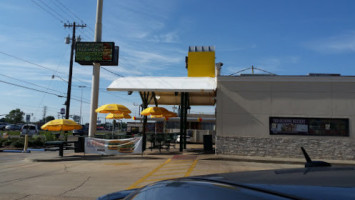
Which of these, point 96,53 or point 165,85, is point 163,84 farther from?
point 96,53

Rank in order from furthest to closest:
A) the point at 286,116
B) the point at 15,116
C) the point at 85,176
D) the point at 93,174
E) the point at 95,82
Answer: the point at 15,116
the point at 95,82
the point at 286,116
the point at 93,174
the point at 85,176

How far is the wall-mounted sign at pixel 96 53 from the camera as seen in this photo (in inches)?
840

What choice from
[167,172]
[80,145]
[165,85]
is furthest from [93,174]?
[165,85]

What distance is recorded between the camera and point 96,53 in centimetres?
2144

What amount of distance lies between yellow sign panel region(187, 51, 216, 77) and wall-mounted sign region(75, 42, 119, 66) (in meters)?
5.97

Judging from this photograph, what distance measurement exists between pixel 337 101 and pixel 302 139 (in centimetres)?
272

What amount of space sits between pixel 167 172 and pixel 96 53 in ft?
47.6

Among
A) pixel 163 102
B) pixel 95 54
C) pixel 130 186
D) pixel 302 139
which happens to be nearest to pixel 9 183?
pixel 130 186

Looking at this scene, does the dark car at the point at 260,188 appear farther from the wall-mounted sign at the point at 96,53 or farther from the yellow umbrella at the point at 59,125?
the wall-mounted sign at the point at 96,53

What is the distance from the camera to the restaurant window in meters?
14.3

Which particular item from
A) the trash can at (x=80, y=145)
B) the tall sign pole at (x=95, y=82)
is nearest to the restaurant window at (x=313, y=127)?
the trash can at (x=80, y=145)

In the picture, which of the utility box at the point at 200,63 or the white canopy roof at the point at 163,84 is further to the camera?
the utility box at the point at 200,63

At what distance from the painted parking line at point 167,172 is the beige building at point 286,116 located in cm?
311

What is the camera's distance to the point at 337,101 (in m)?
14.4
